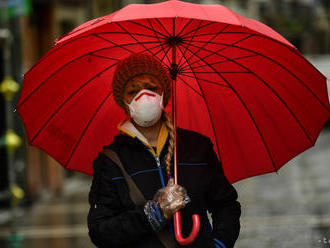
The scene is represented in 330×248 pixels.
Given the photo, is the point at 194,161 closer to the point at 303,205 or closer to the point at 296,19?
the point at 303,205

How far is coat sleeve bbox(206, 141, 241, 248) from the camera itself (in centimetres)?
334

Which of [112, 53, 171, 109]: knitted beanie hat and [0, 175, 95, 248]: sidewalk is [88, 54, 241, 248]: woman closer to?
[112, 53, 171, 109]: knitted beanie hat

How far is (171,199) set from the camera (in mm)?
3109

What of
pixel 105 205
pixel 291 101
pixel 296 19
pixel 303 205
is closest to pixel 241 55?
pixel 291 101

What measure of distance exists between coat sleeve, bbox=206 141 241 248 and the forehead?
16.2 inches

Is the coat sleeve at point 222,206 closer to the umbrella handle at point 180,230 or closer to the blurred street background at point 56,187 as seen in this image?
the umbrella handle at point 180,230

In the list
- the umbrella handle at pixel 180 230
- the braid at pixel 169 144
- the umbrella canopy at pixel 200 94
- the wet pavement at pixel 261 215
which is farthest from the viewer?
the wet pavement at pixel 261 215

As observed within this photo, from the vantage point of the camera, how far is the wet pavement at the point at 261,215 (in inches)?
328

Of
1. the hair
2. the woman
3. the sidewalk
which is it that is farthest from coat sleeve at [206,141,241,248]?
the sidewalk

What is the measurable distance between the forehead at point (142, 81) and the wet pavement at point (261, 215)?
185 centimetres

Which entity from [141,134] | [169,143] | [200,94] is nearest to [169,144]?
[169,143]

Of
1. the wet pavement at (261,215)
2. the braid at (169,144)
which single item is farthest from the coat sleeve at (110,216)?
the wet pavement at (261,215)

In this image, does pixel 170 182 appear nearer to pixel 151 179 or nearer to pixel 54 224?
pixel 151 179

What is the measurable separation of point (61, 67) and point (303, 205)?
304 inches
